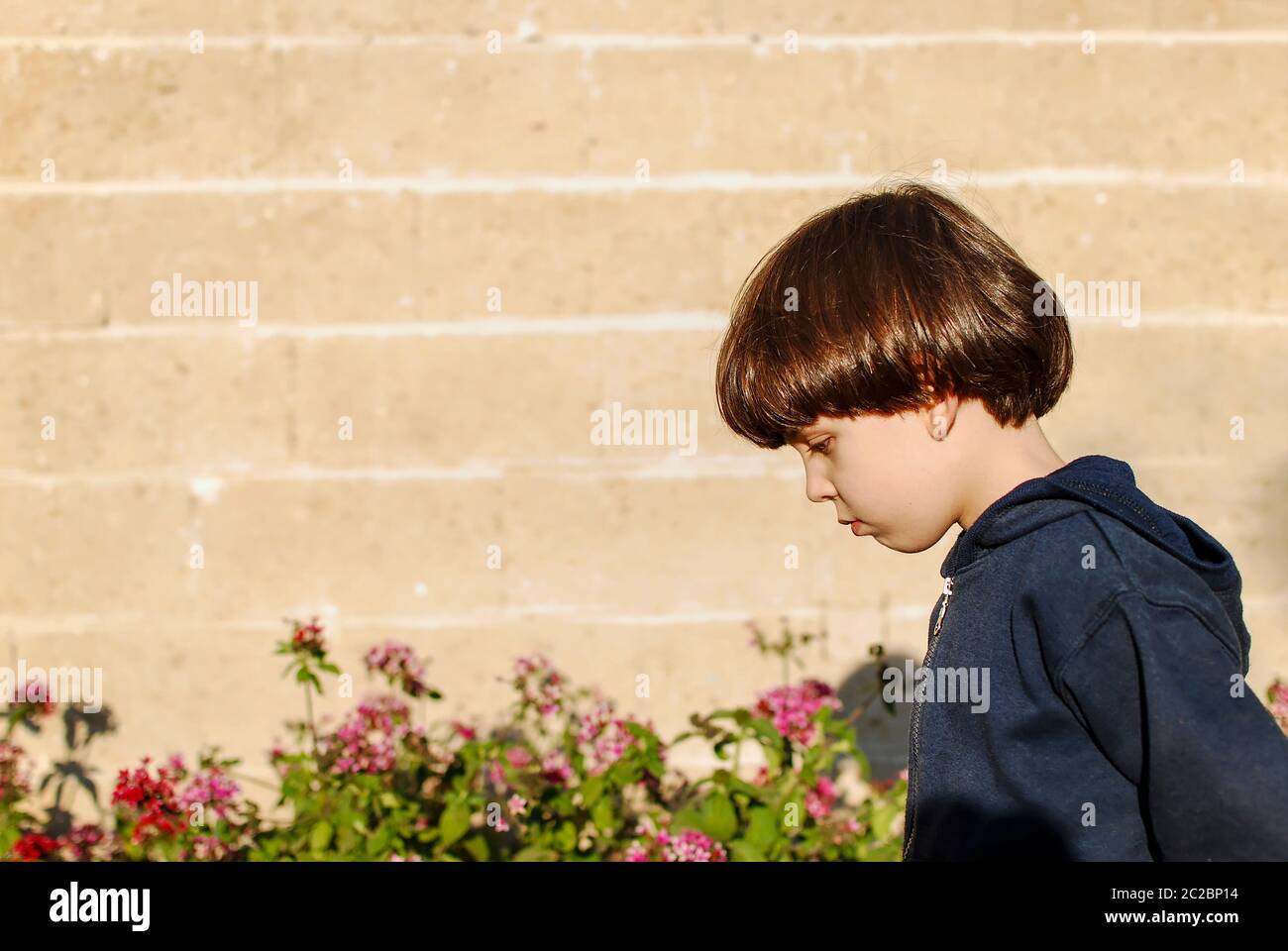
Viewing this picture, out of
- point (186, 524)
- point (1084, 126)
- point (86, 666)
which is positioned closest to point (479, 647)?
point (186, 524)

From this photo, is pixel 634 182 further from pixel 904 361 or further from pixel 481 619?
pixel 904 361

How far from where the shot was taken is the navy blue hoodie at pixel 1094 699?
1.12 m

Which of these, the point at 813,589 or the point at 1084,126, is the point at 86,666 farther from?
the point at 1084,126

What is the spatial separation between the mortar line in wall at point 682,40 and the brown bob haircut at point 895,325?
5.29 feet

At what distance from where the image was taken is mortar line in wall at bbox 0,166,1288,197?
306 centimetres

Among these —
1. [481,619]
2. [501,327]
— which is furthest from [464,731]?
[501,327]

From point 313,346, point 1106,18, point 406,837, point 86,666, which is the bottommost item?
point 406,837

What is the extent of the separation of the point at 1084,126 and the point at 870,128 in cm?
59

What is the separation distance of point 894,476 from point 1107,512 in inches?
11.8

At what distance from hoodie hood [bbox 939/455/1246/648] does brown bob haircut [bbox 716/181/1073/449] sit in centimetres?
18

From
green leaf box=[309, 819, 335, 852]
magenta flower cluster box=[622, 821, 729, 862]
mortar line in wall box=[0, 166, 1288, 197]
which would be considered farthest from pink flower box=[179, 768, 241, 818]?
mortar line in wall box=[0, 166, 1288, 197]

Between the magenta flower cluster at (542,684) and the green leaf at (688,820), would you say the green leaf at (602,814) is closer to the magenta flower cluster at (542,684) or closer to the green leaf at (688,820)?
the green leaf at (688,820)

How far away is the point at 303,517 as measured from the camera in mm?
3090

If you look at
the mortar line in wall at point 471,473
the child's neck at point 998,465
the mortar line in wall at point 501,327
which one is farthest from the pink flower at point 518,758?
the child's neck at point 998,465
